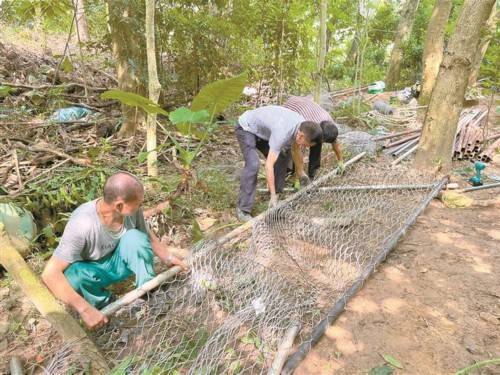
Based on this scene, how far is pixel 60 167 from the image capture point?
3.88m

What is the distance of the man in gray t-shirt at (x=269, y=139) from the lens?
11.1ft

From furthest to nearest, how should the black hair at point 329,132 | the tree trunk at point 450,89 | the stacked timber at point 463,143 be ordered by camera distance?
the stacked timber at point 463,143, the tree trunk at point 450,89, the black hair at point 329,132

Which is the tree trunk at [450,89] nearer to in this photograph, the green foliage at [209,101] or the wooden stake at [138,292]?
the green foliage at [209,101]

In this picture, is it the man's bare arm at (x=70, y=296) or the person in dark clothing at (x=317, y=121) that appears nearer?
the man's bare arm at (x=70, y=296)

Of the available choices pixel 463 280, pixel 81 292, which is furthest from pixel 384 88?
pixel 81 292

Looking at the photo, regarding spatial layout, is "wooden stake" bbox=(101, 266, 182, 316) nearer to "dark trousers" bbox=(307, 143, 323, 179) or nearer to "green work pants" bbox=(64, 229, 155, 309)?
"green work pants" bbox=(64, 229, 155, 309)

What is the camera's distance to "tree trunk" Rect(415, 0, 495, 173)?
172 inches

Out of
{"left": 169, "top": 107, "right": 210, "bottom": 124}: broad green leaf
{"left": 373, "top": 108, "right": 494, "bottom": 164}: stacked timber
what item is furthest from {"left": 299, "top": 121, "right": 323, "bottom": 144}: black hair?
{"left": 373, "top": 108, "right": 494, "bottom": 164}: stacked timber

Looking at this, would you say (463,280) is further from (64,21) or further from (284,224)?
(64,21)

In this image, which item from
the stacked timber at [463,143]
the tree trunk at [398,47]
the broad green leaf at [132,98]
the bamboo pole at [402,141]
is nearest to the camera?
the broad green leaf at [132,98]

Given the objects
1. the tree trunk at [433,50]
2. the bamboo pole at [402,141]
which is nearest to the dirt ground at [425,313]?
the bamboo pole at [402,141]

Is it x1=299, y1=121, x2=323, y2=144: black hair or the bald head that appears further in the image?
x1=299, y1=121, x2=323, y2=144: black hair

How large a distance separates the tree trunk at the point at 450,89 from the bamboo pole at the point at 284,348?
3.64 m

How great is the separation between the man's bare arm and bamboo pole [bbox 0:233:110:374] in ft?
0.14
